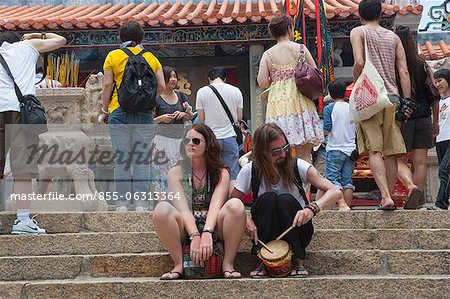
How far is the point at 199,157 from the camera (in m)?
5.44

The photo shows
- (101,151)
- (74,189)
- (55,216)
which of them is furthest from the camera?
(101,151)

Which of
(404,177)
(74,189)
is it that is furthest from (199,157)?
(74,189)

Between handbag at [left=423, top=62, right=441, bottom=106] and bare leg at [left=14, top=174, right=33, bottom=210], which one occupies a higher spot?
handbag at [left=423, top=62, right=441, bottom=106]

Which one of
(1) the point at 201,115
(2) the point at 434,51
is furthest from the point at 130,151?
(2) the point at 434,51

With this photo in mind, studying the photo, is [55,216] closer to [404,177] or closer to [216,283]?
[216,283]

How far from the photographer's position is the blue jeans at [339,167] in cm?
780

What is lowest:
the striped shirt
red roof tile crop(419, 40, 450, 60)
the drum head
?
the drum head

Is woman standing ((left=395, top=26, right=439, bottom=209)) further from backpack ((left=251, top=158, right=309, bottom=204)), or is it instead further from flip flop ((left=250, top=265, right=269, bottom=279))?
flip flop ((left=250, top=265, right=269, bottom=279))

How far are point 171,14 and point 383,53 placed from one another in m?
7.78

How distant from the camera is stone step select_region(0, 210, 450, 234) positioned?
596 centimetres

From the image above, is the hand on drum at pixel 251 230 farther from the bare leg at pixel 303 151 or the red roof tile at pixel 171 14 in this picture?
the red roof tile at pixel 171 14

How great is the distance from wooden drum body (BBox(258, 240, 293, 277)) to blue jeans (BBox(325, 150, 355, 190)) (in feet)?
9.56

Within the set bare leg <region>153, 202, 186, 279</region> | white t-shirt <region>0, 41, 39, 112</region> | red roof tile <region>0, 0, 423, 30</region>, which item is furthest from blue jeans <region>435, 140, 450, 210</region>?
red roof tile <region>0, 0, 423, 30</region>

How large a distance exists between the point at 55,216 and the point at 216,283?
1.86 metres
